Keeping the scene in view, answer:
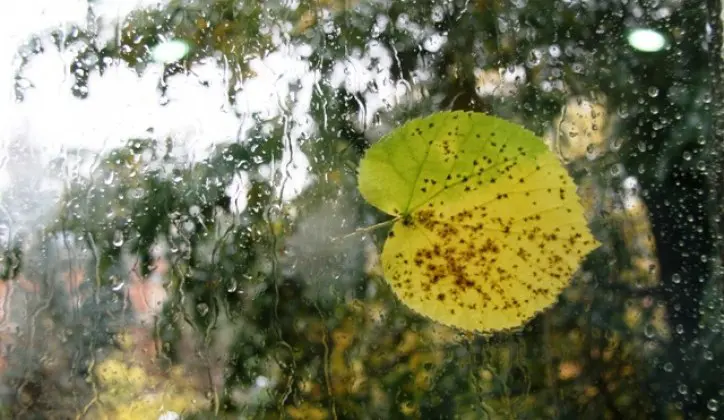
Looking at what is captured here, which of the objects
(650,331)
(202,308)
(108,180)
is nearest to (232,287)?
(202,308)

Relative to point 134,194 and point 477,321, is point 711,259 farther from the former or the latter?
point 134,194

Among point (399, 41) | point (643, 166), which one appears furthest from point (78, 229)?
point (643, 166)

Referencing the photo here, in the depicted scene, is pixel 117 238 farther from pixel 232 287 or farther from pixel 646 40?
pixel 646 40

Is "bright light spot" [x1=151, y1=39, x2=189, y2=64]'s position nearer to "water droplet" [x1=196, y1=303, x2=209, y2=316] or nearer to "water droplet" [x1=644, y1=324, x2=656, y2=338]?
"water droplet" [x1=196, y1=303, x2=209, y2=316]

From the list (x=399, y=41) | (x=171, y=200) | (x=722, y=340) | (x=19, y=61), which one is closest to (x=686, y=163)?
(x=722, y=340)

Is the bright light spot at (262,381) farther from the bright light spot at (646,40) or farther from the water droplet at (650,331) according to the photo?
the bright light spot at (646,40)

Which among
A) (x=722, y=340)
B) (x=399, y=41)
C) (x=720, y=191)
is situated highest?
(x=399, y=41)

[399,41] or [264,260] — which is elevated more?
[399,41]
